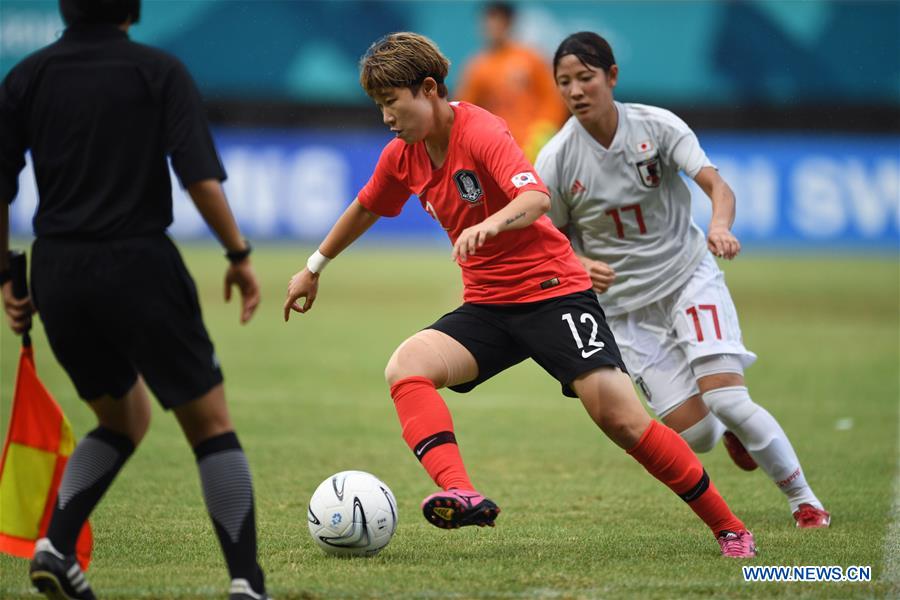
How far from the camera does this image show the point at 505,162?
4809 mm

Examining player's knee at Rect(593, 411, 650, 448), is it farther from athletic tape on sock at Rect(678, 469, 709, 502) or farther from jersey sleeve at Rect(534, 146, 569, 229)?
jersey sleeve at Rect(534, 146, 569, 229)

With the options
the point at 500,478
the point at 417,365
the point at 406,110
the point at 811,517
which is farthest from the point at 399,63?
the point at 500,478

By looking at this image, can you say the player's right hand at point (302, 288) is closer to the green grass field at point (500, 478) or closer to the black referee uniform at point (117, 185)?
the green grass field at point (500, 478)

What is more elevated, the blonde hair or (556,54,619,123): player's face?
the blonde hair

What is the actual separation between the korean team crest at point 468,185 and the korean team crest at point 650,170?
1.15 meters

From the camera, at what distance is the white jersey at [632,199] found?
5855 millimetres

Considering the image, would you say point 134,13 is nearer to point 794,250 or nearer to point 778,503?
point 778,503

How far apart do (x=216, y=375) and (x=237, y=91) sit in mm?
19872

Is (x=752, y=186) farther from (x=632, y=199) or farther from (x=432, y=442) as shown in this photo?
(x=432, y=442)

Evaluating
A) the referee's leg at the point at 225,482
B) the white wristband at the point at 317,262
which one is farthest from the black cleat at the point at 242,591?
the white wristband at the point at 317,262

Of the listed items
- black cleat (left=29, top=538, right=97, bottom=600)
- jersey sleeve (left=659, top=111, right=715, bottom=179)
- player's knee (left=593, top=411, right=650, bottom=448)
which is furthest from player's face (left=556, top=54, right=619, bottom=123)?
black cleat (left=29, top=538, right=97, bottom=600)

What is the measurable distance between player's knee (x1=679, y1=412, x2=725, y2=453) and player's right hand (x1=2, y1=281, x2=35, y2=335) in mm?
3064

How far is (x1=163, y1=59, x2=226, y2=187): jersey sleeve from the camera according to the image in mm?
3885

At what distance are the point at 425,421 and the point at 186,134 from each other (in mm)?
1548
